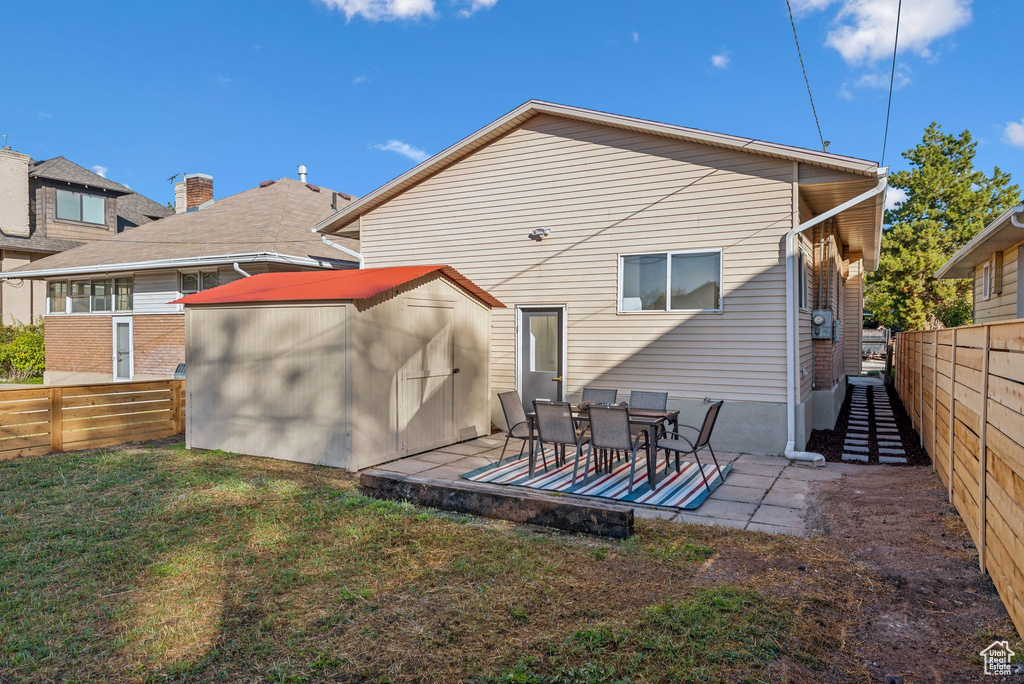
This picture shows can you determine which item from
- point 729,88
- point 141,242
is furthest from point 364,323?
point 141,242

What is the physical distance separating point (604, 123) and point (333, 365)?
217 inches

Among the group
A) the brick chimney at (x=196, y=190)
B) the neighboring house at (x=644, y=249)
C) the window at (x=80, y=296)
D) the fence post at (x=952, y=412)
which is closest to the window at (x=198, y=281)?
the window at (x=80, y=296)

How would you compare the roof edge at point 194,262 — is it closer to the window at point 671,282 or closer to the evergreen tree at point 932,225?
the window at point 671,282

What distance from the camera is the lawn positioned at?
2.94 metres

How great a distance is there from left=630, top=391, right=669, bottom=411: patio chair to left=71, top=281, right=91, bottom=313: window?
17160 millimetres

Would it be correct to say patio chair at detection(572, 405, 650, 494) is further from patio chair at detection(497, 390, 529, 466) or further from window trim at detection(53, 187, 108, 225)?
window trim at detection(53, 187, 108, 225)

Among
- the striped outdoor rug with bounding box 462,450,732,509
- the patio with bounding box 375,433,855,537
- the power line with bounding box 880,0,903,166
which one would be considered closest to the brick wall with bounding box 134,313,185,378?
the patio with bounding box 375,433,855,537

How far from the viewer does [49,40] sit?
20.4 metres

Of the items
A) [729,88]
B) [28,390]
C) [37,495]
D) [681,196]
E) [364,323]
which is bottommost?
[37,495]

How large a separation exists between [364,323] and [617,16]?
8878mm

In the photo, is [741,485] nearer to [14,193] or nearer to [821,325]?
[821,325]

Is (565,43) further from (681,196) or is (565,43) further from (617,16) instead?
(681,196)

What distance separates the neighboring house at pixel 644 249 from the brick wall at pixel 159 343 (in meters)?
7.13

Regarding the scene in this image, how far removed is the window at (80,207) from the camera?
23.3m
